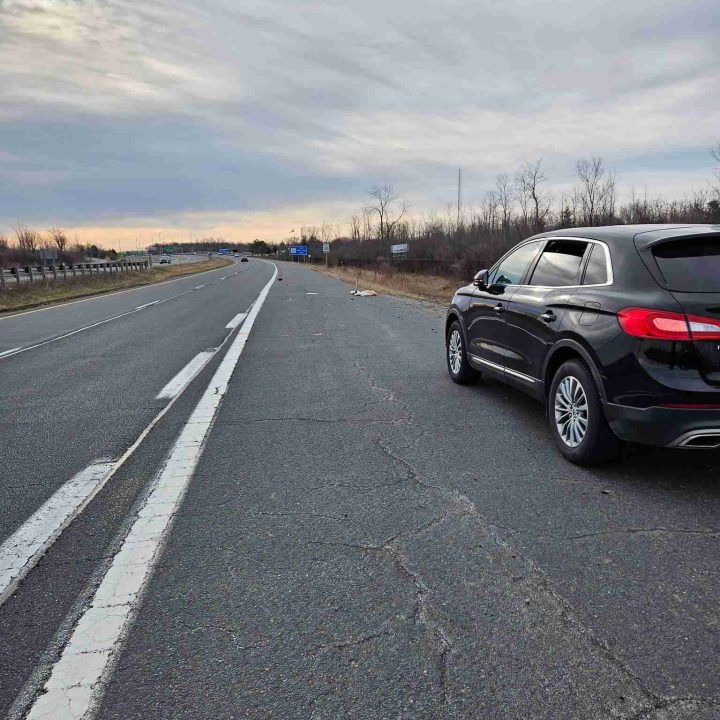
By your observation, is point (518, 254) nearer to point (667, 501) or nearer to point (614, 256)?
point (614, 256)

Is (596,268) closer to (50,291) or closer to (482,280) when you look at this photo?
(482,280)

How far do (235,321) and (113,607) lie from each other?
43.2ft

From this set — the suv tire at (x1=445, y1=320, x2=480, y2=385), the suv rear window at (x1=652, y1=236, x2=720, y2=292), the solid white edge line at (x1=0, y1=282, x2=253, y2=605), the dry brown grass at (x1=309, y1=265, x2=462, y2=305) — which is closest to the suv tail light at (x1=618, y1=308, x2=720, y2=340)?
the suv rear window at (x1=652, y1=236, x2=720, y2=292)

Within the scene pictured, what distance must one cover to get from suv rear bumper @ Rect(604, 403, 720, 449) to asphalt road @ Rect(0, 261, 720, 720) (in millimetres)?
361

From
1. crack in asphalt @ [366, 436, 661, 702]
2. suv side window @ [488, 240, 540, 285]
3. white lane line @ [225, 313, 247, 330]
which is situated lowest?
white lane line @ [225, 313, 247, 330]

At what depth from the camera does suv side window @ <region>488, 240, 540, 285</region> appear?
5.88m

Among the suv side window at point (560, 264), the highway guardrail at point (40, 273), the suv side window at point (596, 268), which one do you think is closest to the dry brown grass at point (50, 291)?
the highway guardrail at point (40, 273)

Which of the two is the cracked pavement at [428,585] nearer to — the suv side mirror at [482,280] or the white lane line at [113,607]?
the white lane line at [113,607]

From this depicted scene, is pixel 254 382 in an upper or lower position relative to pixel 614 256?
lower

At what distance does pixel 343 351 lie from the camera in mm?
10031

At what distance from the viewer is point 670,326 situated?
3.79m

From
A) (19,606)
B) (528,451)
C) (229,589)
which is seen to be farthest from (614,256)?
(19,606)

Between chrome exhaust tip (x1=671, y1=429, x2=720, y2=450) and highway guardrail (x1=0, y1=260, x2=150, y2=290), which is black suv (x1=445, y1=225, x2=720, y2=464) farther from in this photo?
highway guardrail (x1=0, y1=260, x2=150, y2=290)

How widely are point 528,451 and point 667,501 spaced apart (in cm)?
117
